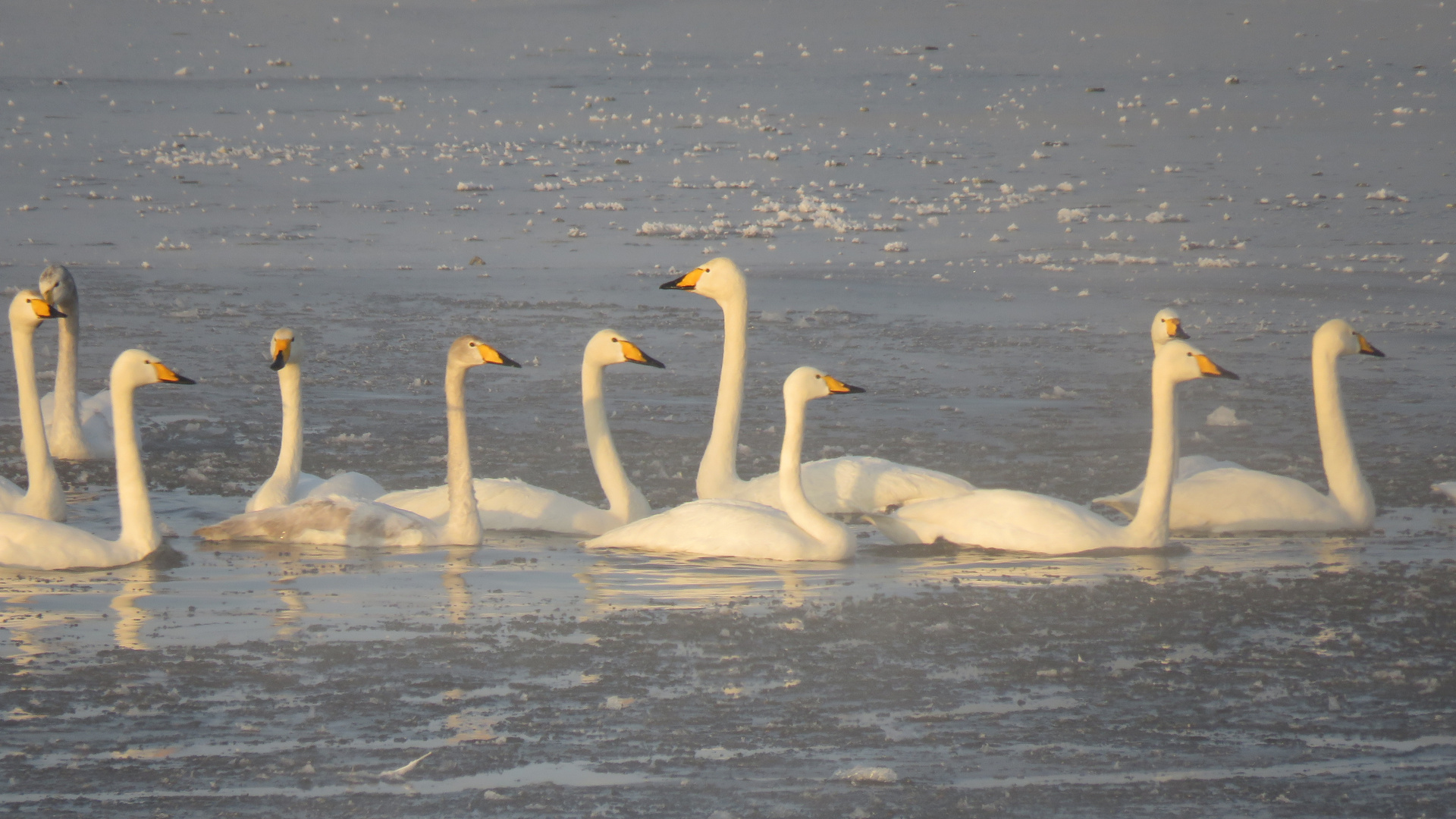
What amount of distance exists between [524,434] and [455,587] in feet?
11.1

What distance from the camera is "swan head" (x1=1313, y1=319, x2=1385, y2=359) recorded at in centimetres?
913

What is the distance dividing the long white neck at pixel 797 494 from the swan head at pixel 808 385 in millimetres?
24

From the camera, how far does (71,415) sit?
9.76 m

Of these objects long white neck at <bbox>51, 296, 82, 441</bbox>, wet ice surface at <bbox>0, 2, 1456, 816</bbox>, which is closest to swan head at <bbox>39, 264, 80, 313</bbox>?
long white neck at <bbox>51, 296, 82, 441</bbox>

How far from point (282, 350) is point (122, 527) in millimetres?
1331

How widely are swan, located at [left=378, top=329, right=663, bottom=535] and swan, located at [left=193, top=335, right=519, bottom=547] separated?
0.77 ft

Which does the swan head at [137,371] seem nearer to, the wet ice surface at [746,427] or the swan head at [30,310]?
the wet ice surface at [746,427]

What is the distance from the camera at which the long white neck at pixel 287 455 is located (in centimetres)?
828

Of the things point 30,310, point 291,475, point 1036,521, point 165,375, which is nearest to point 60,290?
point 30,310

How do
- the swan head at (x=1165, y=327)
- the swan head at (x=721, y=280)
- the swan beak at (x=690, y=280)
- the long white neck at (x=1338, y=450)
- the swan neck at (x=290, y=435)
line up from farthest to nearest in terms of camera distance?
1. the swan head at (x=1165, y=327)
2. the swan head at (x=721, y=280)
3. the swan beak at (x=690, y=280)
4. the long white neck at (x=1338, y=450)
5. the swan neck at (x=290, y=435)

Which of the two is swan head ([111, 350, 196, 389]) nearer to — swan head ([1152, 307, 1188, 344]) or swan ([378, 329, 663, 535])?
swan ([378, 329, 663, 535])

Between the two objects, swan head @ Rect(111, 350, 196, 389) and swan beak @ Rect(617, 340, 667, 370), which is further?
swan beak @ Rect(617, 340, 667, 370)

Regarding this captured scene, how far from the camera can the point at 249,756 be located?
5031 mm

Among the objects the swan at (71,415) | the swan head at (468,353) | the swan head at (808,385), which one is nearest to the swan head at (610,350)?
the swan head at (468,353)
